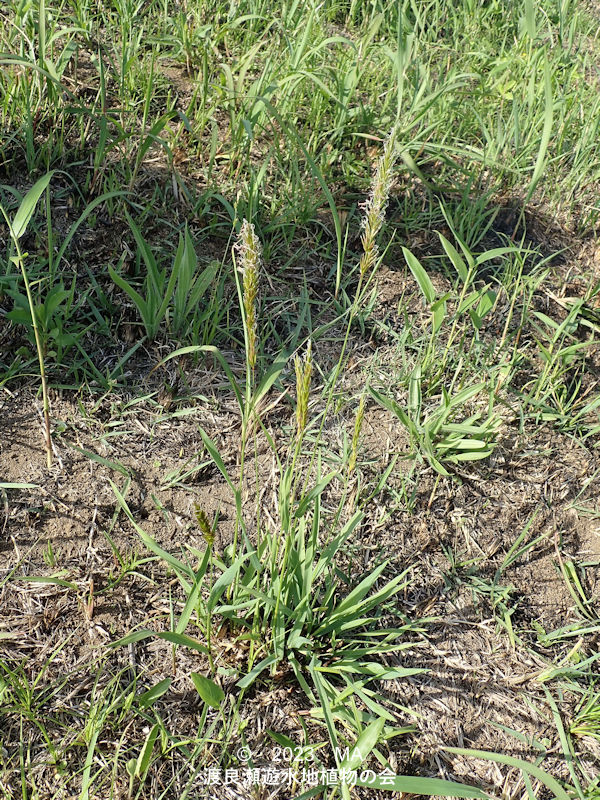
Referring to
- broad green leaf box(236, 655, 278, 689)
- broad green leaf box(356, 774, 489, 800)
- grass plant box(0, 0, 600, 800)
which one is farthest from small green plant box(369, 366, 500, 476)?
broad green leaf box(356, 774, 489, 800)

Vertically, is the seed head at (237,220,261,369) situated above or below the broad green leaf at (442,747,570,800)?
above

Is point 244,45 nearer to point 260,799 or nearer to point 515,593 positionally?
point 515,593

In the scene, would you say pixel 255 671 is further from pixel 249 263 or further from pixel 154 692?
pixel 249 263

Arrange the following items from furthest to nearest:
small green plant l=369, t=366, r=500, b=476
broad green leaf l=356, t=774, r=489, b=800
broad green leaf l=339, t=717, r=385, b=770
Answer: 1. small green plant l=369, t=366, r=500, b=476
2. broad green leaf l=339, t=717, r=385, b=770
3. broad green leaf l=356, t=774, r=489, b=800

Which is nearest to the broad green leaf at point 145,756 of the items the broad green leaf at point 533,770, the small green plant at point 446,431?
the broad green leaf at point 533,770

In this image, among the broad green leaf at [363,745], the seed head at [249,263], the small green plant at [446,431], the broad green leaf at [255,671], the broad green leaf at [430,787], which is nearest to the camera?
the seed head at [249,263]

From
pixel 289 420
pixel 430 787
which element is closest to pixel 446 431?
pixel 289 420

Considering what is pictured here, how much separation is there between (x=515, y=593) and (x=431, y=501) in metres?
0.32

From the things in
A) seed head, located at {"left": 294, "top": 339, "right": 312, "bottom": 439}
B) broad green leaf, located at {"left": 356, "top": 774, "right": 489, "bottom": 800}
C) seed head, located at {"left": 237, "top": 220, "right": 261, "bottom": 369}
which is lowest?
broad green leaf, located at {"left": 356, "top": 774, "right": 489, "bottom": 800}

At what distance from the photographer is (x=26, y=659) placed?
1511mm

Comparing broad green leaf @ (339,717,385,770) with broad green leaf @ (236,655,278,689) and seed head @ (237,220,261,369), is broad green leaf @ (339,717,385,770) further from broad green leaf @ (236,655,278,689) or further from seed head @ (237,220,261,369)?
→ seed head @ (237,220,261,369)

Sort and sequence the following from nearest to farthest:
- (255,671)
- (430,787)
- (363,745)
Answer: (430,787) < (363,745) < (255,671)

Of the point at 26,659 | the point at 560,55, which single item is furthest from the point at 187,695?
the point at 560,55

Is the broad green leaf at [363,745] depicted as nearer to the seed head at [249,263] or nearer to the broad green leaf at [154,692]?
the broad green leaf at [154,692]
